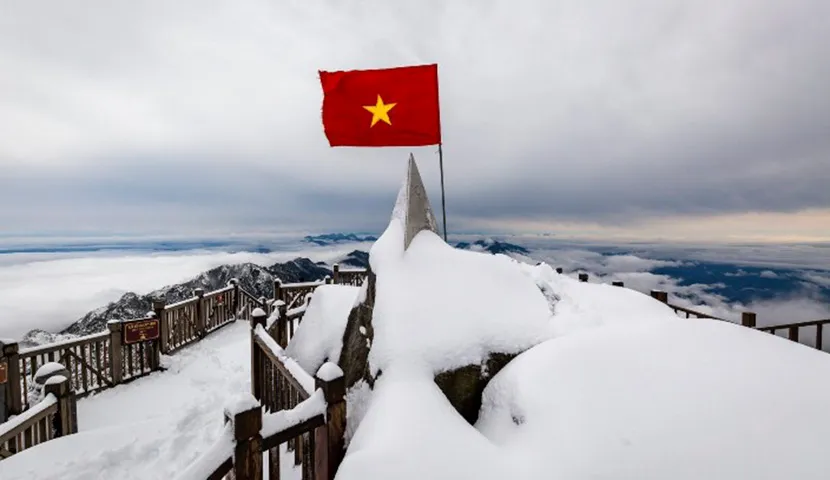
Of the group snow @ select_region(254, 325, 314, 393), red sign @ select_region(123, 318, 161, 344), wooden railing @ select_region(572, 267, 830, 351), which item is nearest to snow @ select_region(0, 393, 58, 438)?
snow @ select_region(254, 325, 314, 393)

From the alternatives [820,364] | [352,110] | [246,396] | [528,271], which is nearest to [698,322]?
[820,364]

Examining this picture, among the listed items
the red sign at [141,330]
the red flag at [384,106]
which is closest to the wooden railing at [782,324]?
the red flag at [384,106]

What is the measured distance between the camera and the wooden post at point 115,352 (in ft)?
28.4

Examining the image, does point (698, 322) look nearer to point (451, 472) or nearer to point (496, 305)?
point (496, 305)

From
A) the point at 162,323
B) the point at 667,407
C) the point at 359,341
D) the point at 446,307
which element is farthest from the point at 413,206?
the point at 162,323

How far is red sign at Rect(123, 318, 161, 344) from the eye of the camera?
9.01 m

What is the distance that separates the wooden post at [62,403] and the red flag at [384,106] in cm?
567

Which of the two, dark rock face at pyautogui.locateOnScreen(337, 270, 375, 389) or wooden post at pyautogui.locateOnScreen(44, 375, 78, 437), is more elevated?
dark rock face at pyautogui.locateOnScreen(337, 270, 375, 389)

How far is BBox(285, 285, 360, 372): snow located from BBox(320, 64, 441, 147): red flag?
319 centimetres

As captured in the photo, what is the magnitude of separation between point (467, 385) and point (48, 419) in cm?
632

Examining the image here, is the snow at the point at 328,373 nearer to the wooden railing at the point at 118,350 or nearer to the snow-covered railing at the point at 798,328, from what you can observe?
the wooden railing at the point at 118,350

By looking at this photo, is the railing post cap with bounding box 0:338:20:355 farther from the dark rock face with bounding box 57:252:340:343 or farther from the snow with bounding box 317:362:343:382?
the dark rock face with bounding box 57:252:340:343

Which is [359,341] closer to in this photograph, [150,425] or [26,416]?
[150,425]

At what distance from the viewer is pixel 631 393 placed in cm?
299
